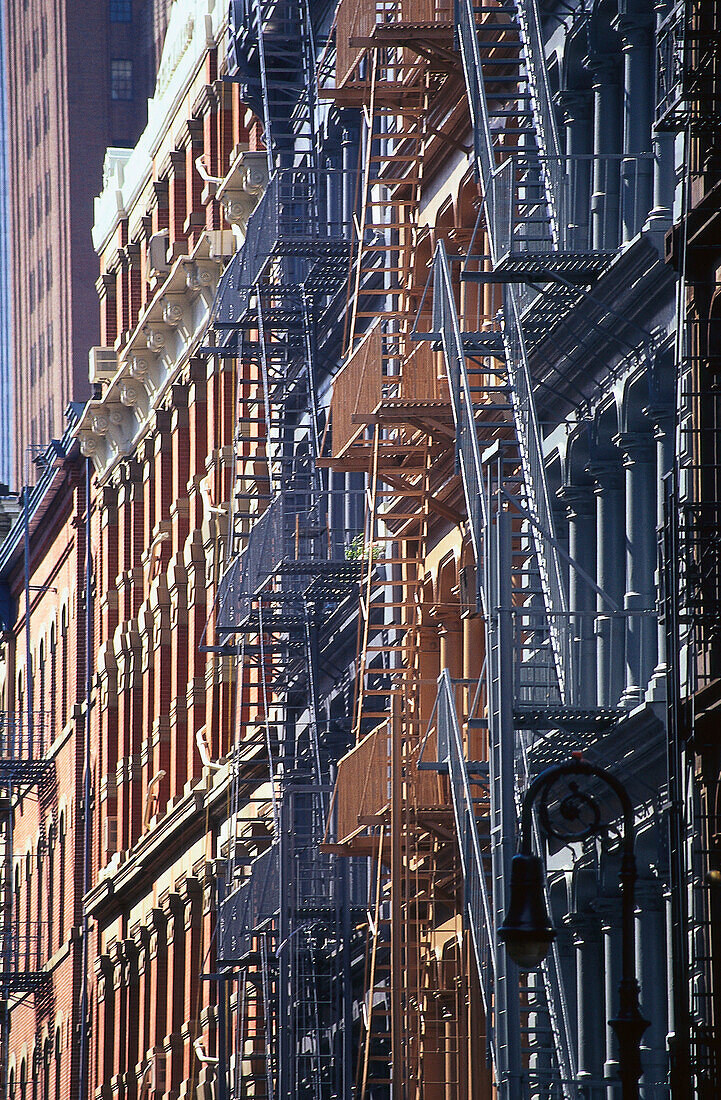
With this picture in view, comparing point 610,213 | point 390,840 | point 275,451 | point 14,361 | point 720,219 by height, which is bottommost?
point 390,840

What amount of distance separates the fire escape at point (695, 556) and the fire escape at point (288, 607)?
11.3 meters

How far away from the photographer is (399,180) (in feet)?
113

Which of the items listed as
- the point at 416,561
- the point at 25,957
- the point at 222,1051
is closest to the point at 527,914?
the point at 416,561

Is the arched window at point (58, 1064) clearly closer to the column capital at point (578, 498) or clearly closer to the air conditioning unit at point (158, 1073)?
the air conditioning unit at point (158, 1073)

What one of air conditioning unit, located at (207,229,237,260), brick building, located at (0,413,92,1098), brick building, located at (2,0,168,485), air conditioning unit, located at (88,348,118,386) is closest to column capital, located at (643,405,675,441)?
air conditioning unit, located at (207,229,237,260)

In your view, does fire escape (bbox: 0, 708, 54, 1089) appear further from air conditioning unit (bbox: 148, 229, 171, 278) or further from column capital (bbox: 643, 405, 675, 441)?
column capital (bbox: 643, 405, 675, 441)

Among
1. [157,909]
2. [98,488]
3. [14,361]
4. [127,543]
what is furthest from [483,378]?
[14,361]

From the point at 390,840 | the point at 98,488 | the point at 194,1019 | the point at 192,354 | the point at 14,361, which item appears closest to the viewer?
the point at 390,840

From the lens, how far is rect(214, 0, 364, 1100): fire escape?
35.6 metres

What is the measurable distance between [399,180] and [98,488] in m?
28.8

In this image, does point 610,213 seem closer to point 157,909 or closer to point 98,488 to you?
point 157,909

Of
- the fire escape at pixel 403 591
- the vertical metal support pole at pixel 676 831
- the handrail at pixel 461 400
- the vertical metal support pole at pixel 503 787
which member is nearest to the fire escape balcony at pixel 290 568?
the fire escape at pixel 403 591

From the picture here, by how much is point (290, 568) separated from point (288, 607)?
3.49 metres

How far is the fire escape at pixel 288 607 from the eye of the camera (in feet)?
117
